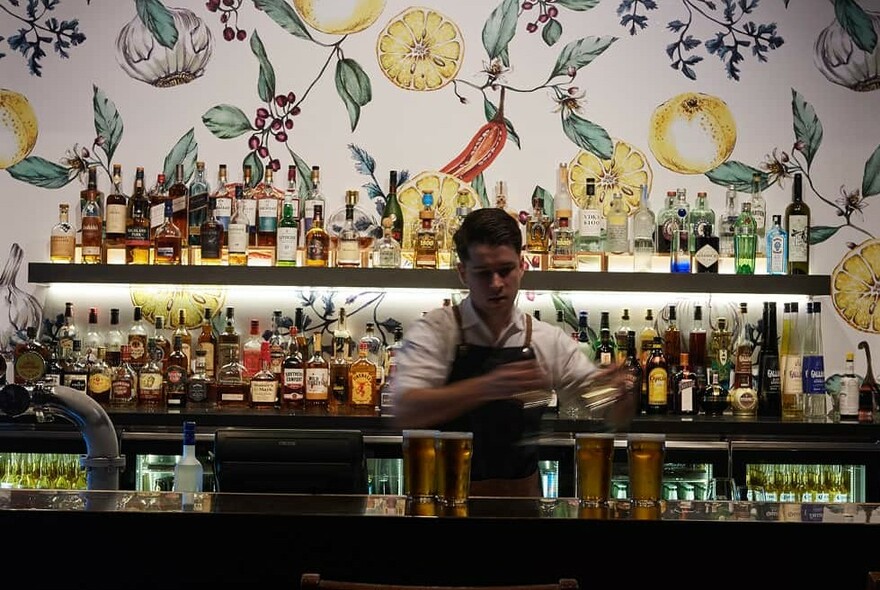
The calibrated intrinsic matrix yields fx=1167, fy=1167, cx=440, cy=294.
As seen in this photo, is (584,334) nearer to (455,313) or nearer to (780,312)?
(780,312)

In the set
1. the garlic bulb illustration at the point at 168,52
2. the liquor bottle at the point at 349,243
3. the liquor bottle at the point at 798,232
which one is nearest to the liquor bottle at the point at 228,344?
the liquor bottle at the point at 349,243

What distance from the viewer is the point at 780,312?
190 inches

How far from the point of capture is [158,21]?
4863 millimetres

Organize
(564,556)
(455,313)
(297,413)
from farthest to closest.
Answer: (297,413) < (455,313) < (564,556)

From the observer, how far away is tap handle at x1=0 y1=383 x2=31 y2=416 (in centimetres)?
182

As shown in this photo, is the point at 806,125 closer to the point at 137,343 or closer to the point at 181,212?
the point at 181,212

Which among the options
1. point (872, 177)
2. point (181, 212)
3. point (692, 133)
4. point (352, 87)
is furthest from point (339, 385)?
point (872, 177)

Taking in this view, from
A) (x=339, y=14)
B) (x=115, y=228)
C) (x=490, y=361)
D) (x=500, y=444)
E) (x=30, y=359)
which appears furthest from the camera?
(x=339, y=14)

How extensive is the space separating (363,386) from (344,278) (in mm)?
448

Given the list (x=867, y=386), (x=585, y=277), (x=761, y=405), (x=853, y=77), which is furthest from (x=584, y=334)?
(x=853, y=77)

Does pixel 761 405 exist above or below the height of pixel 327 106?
below

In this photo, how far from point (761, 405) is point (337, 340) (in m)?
1.70

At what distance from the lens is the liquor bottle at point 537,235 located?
4.56 metres

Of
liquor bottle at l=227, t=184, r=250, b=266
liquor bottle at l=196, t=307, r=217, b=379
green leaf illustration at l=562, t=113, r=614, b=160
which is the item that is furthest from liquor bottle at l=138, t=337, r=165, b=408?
green leaf illustration at l=562, t=113, r=614, b=160
